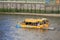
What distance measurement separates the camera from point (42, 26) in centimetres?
3953

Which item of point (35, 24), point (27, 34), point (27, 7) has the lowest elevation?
point (27, 34)

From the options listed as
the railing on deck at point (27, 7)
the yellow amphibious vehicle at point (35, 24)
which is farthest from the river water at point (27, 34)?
the railing on deck at point (27, 7)

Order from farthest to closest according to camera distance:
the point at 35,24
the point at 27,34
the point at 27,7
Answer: the point at 27,7
the point at 35,24
the point at 27,34

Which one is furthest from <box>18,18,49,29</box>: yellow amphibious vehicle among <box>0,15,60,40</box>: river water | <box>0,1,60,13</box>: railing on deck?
<box>0,1,60,13</box>: railing on deck

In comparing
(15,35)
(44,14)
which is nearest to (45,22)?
(15,35)

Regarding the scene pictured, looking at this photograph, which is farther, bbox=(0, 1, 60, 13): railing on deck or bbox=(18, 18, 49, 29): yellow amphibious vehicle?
bbox=(0, 1, 60, 13): railing on deck

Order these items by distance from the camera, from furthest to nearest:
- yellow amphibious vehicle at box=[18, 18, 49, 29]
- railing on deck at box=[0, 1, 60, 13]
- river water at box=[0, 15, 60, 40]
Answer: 1. railing on deck at box=[0, 1, 60, 13]
2. yellow amphibious vehicle at box=[18, 18, 49, 29]
3. river water at box=[0, 15, 60, 40]

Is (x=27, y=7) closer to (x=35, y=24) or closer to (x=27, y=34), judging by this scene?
(x=35, y=24)

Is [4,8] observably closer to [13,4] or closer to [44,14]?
[13,4]

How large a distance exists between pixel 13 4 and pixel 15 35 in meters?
31.1

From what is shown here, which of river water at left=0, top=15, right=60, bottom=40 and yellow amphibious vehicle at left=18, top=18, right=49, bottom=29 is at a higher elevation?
yellow amphibious vehicle at left=18, top=18, right=49, bottom=29

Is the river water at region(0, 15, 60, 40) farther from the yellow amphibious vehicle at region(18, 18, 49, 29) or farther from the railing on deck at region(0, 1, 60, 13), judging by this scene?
the railing on deck at region(0, 1, 60, 13)

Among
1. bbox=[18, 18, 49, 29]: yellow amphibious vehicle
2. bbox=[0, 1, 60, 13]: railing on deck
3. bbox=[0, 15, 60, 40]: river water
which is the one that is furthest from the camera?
bbox=[0, 1, 60, 13]: railing on deck

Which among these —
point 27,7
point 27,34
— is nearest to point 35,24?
point 27,34
